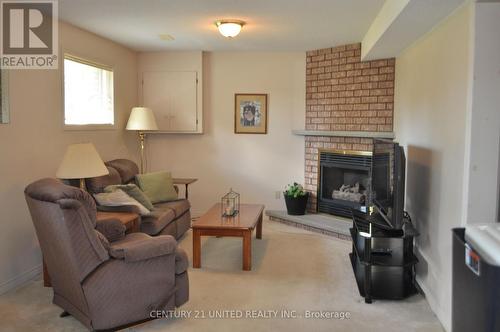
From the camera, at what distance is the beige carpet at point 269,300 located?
115 inches

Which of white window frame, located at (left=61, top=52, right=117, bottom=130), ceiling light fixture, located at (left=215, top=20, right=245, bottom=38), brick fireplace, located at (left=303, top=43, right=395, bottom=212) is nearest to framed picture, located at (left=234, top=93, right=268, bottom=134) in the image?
brick fireplace, located at (left=303, top=43, right=395, bottom=212)

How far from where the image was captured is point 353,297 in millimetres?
3449

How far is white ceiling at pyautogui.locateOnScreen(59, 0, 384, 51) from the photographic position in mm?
3699

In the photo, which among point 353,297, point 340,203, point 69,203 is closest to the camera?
point 69,203

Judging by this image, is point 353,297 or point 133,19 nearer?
point 353,297

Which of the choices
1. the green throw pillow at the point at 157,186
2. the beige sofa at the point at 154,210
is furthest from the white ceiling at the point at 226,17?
the green throw pillow at the point at 157,186

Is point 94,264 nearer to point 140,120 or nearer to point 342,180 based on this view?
point 140,120

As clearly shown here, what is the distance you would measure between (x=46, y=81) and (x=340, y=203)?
12.3 feet

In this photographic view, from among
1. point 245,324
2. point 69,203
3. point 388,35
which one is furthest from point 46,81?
point 388,35

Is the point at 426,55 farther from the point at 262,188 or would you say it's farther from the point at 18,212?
the point at 18,212

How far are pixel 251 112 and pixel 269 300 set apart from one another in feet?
11.2

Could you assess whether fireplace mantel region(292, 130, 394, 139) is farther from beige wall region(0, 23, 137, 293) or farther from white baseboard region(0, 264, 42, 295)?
white baseboard region(0, 264, 42, 295)

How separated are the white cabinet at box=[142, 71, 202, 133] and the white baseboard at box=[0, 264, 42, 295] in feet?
9.18

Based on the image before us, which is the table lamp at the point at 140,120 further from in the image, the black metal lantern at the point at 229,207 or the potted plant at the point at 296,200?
the potted plant at the point at 296,200
